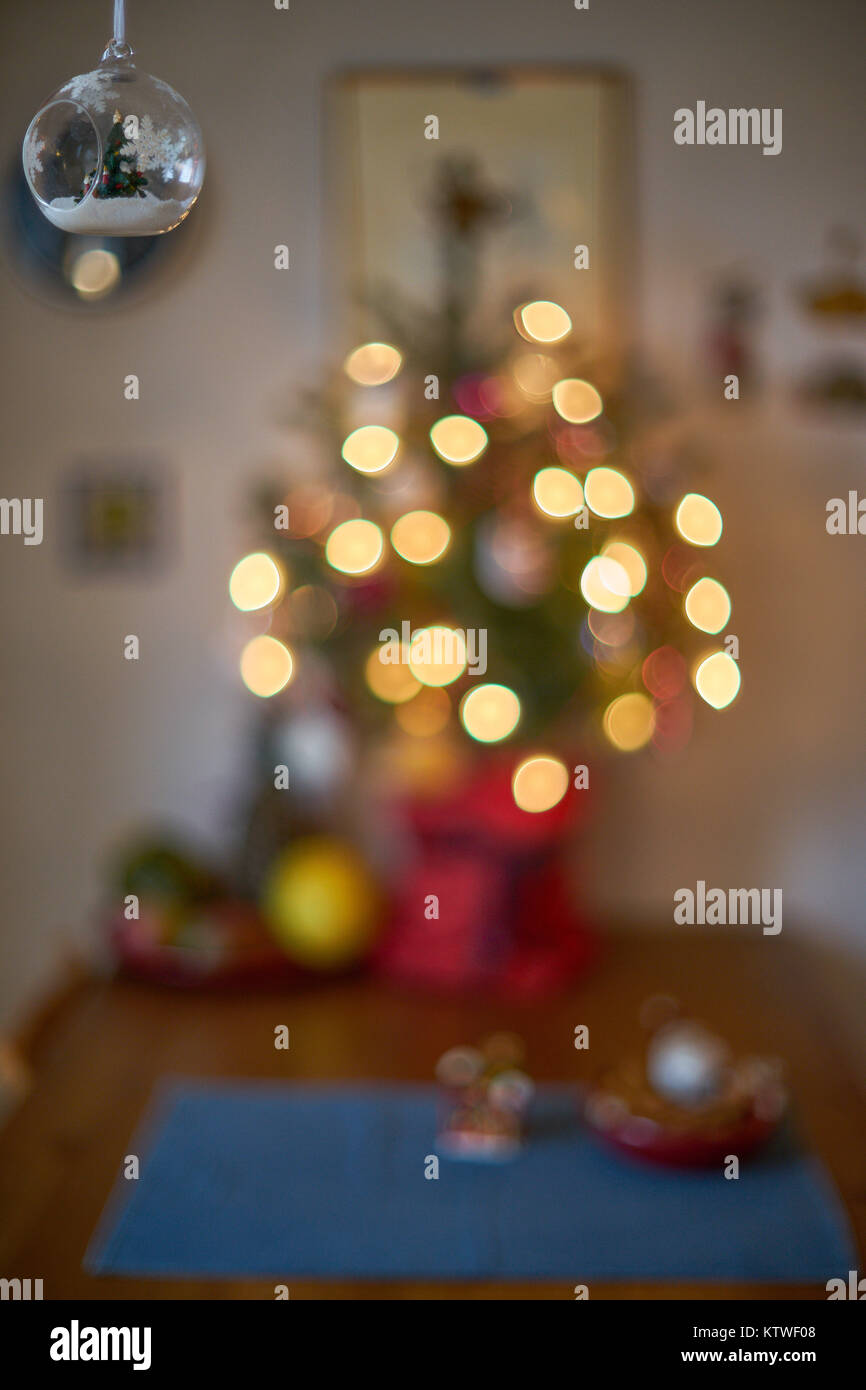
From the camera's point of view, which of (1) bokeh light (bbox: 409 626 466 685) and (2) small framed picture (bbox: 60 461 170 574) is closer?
(1) bokeh light (bbox: 409 626 466 685)

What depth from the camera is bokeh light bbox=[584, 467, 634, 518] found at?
1.40 meters

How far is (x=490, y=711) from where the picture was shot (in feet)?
4.76

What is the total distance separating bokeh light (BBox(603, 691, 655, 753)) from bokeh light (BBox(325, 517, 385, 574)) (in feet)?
1.08

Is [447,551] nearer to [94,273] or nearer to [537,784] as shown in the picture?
[537,784]

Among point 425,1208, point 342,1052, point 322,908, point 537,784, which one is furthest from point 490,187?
point 425,1208

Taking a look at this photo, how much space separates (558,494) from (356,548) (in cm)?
25

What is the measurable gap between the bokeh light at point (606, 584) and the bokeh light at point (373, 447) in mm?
278

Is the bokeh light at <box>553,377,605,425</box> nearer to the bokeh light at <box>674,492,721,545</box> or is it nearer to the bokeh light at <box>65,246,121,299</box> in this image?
the bokeh light at <box>674,492,721,545</box>

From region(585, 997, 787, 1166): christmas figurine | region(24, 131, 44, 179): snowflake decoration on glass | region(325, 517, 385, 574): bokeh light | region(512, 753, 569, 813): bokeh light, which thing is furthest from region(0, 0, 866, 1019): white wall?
region(24, 131, 44, 179): snowflake decoration on glass

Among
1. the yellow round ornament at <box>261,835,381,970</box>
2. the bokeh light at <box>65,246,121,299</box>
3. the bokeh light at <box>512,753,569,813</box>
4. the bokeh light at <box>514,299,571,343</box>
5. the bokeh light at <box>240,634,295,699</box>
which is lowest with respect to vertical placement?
the yellow round ornament at <box>261,835,381,970</box>

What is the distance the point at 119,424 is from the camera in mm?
1873

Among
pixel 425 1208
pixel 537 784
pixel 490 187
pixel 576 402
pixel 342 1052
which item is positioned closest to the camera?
pixel 425 1208

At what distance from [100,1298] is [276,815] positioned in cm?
82

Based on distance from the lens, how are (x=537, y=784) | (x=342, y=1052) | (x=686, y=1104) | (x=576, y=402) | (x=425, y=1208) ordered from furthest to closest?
(x=537, y=784), (x=576, y=402), (x=342, y=1052), (x=686, y=1104), (x=425, y=1208)
